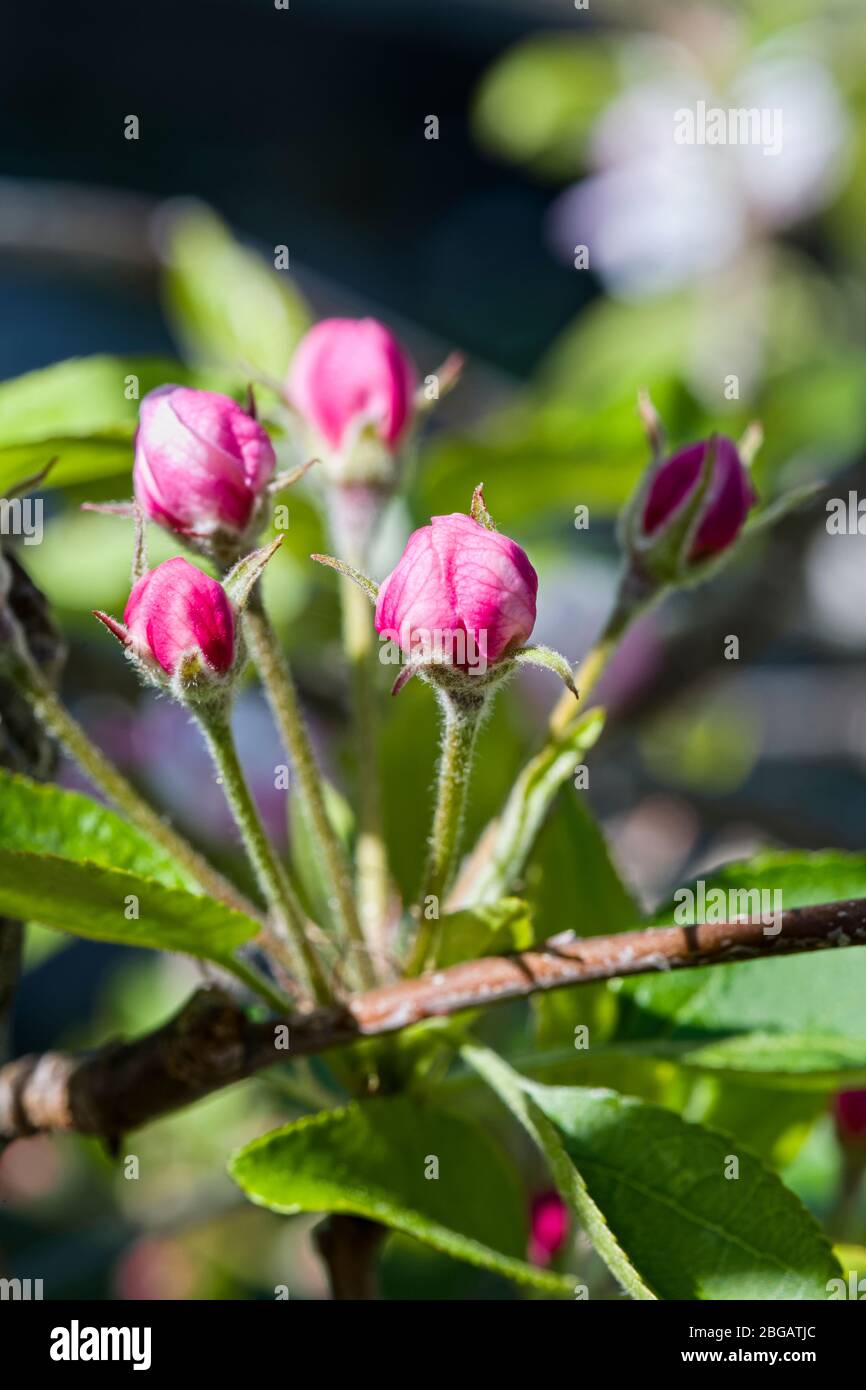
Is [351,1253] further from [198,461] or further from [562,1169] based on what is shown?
[198,461]

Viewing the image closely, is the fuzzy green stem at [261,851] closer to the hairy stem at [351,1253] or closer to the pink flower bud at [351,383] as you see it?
the hairy stem at [351,1253]

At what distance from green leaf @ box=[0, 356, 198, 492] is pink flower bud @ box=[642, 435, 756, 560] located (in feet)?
0.92

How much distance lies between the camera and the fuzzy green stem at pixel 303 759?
724 millimetres

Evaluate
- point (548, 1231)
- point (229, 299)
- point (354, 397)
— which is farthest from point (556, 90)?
point (548, 1231)

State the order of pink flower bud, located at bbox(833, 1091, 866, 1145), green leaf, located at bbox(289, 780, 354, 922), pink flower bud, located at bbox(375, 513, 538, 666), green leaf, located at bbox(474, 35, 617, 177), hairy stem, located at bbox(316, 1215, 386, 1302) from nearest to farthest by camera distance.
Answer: pink flower bud, located at bbox(375, 513, 538, 666)
hairy stem, located at bbox(316, 1215, 386, 1302)
green leaf, located at bbox(289, 780, 354, 922)
pink flower bud, located at bbox(833, 1091, 866, 1145)
green leaf, located at bbox(474, 35, 617, 177)

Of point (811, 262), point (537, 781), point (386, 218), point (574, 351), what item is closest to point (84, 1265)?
point (537, 781)

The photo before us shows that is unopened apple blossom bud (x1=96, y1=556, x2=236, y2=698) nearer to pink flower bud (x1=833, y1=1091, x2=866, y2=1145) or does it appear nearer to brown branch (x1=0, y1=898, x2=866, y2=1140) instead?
brown branch (x1=0, y1=898, x2=866, y2=1140)

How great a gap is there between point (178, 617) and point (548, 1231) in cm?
53

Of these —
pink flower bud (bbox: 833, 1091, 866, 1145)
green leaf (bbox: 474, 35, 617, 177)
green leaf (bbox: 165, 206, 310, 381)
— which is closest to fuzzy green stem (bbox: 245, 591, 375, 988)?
pink flower bud (bbox: 833, 1091, 866, 1145)

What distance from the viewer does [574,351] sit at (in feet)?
8.80

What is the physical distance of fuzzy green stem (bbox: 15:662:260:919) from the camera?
740 mm

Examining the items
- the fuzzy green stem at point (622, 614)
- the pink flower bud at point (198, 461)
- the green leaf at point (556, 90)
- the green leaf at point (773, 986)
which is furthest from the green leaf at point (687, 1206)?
the green leaf at point (556, 90)

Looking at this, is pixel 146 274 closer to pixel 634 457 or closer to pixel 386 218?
pixel 634 457

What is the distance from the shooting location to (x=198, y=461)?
2.33 ft
